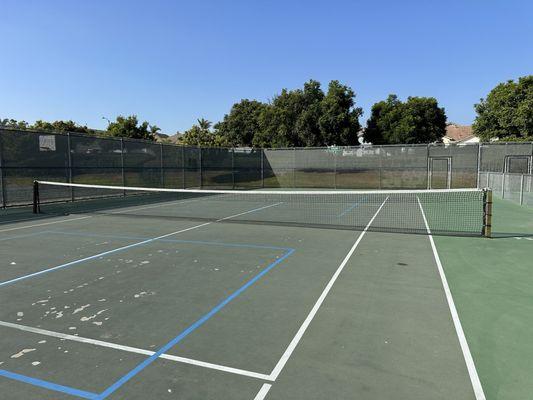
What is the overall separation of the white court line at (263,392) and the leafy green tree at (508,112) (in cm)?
3549

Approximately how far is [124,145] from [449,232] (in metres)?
18.5

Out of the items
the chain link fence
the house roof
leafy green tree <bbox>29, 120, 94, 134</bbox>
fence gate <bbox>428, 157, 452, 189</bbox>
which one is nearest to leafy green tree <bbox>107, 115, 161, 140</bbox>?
leafy green tree <bbox>29, 120, 94, 134</bbox>

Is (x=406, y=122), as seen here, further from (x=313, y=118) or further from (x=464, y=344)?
(x=464, y=344)

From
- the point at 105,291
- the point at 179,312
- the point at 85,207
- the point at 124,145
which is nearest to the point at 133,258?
the point at 105,291

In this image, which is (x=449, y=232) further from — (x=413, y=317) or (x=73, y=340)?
(x=73, y=340)

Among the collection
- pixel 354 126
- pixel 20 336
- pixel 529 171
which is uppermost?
pixel 354 126

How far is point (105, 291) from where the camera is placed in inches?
235

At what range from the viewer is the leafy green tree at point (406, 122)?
47.7m

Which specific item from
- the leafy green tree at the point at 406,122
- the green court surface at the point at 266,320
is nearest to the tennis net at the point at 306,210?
the green court surface at the point at 266,320

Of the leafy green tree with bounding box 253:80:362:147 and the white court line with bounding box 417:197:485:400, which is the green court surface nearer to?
the white court line with bounding box 417:197:485:400

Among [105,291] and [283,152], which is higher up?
[283,152]

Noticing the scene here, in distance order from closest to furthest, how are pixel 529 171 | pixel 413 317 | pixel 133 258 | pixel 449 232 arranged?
pixel 413 317, pixel 133 258, pixel 449 232, pixel 529 171

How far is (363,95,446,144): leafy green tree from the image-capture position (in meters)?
47.7

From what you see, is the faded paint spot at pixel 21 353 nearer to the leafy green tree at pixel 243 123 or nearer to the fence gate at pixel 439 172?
the fence gate at pixel 439 172
